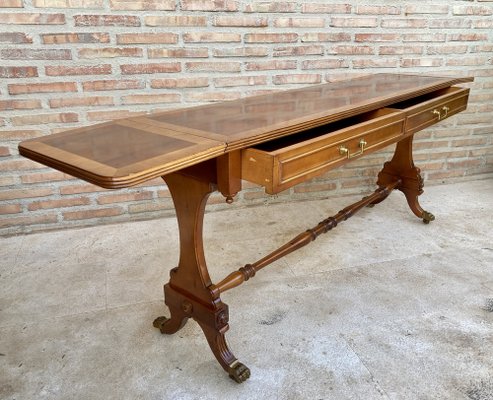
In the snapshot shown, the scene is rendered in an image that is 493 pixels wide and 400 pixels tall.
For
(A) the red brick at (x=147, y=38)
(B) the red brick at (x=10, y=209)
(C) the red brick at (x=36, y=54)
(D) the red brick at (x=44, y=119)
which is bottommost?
(B) the red brick at (x=10, y=209)

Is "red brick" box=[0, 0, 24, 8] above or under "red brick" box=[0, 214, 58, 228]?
above

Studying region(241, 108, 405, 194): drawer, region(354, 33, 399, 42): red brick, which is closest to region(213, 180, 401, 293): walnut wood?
region(241, 108, 405, 194): drawer

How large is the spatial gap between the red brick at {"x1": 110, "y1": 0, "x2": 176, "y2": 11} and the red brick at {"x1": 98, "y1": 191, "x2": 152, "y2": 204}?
1.00 metres

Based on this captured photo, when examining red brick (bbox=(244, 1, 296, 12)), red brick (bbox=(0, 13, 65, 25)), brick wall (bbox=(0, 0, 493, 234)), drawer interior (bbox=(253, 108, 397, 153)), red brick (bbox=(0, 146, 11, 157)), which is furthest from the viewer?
red brick (bbox=(244, 1, 296, 12))

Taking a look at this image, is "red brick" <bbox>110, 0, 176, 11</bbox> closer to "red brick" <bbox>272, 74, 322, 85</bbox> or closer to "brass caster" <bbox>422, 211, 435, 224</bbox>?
"red brick" <bbox>272, 74, 322, 85</bbox>

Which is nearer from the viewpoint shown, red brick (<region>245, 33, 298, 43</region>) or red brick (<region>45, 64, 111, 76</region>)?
red brick (<region>45, 64, 111, 76</region>)

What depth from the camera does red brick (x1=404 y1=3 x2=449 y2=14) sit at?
9.15 ft

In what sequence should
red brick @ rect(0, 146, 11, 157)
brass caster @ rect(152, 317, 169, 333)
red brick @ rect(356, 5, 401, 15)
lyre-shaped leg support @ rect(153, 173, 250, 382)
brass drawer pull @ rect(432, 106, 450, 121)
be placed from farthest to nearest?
red brick @ rect(356, 5, 401, 15) → red brick @ rect(0, 146, 11, 157) → brass drawer pull @ rect(432, 106, 450, 121) → brass caster @ rect(152, 317, 169, 333) → lyre-shaped leg support @ rect(153, 173, 250, 382)

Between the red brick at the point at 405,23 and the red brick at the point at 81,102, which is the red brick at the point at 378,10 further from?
the red brick at the point at 81,102

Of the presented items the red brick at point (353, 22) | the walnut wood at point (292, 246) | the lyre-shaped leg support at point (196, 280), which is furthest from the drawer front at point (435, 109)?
the lyre-shaped leg support at point (196, 280)

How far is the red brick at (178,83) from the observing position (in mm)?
2465

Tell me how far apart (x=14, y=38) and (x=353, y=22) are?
1852mm

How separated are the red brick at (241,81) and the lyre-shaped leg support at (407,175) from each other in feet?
2.87

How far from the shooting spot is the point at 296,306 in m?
1.93
